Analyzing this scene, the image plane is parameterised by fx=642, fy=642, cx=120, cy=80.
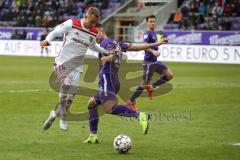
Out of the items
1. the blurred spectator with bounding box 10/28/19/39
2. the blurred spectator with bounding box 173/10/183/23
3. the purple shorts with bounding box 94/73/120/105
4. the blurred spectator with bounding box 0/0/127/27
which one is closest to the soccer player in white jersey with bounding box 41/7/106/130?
the purple shorts with bounding box 94/73/120/105

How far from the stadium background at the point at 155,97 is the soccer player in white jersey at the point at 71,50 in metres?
0.61

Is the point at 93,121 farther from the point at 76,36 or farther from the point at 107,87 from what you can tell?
the point at 76,36

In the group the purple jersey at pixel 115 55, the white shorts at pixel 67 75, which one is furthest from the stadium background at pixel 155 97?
the purple jersey at pixel 115 55

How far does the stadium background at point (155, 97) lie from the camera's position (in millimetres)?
11703

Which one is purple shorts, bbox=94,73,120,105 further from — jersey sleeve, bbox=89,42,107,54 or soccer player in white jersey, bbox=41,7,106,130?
soccer player in white jersey, bbox=41,7,106,130

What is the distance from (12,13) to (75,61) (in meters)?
40.7

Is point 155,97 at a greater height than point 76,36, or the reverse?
point 76,36

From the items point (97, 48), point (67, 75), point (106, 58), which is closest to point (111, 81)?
point (106, 58)

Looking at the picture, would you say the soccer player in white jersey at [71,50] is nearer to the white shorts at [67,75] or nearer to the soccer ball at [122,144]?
the white shorts at [67,75]

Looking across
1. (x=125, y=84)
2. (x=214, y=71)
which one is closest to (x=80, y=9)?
(x=214, y=71)

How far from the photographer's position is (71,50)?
13.3 m

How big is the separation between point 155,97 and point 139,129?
7431 mm

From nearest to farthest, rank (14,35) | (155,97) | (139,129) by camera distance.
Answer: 1. (139,129)
2. (155,97)
3. (14,35)

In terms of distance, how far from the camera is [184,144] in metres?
12.1
